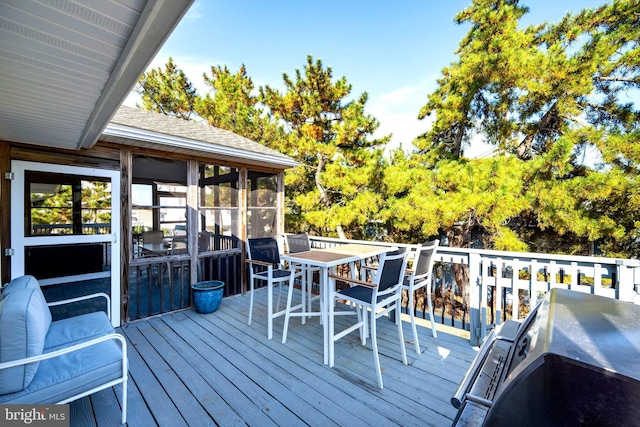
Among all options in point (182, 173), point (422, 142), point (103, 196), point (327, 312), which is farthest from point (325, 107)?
point (327, 312)

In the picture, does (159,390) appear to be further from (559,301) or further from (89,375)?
(559,301)

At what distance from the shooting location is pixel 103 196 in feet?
11.5

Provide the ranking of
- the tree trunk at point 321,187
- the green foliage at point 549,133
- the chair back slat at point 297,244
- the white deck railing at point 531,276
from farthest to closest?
1. the tree trunk at point 321,187
2. the green foliage at point 549,133
3. the chair back slat at point 297,244
4. the white deck railing at point 531,276

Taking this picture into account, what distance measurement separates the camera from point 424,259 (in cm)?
291

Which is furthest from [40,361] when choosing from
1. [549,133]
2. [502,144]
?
[549,133]

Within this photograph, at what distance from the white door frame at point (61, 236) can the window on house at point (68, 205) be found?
124 millimetres

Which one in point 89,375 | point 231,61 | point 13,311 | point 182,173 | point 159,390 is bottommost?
point 159,390

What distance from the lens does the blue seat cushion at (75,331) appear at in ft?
6.71

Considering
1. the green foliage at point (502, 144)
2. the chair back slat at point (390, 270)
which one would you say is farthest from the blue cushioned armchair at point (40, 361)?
the green foliage at point (502, 144)

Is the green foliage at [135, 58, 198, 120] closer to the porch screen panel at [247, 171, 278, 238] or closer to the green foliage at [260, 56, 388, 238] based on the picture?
the green foliage at [260, 56, 388, 238]

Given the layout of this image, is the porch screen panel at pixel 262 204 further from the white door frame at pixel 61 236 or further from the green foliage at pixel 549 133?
the green foliage at pixel 549 133

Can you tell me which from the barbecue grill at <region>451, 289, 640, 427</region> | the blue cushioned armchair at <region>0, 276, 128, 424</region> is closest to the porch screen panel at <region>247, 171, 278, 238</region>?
the blue cushioned armchair at <region>0, 276, 128, 424</region>

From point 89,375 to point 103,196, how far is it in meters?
2.54

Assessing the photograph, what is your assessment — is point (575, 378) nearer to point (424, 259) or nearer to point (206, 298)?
point (424, 259)
